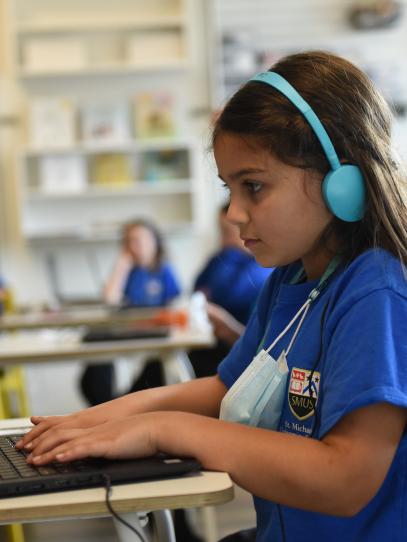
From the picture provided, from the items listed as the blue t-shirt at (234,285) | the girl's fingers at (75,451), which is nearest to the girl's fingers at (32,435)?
the girl's fingers at (75,451)

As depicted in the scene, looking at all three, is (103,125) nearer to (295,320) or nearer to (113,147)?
(113,147)

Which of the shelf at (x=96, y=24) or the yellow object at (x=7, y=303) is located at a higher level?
the shelf at (x=96, y=24)

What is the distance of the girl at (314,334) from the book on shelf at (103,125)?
4895 mm

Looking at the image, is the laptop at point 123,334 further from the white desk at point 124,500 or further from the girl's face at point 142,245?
the white desk at point 124,500

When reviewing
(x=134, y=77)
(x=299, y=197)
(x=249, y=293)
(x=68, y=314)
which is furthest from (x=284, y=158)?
(x=134, y=77)

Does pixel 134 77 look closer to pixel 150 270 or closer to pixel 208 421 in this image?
pixel 150 270

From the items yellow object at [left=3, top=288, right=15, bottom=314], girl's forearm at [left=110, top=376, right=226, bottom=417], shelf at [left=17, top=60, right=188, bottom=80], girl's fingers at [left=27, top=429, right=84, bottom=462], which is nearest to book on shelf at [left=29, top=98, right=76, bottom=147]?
shelf at [left=17, top=60, right=188, bottom=80]

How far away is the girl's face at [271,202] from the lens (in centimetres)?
108

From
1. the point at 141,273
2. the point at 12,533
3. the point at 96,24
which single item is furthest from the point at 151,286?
the point at 12,533

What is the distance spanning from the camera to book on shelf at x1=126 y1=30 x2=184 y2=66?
5898 mm

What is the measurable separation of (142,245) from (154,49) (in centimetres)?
149

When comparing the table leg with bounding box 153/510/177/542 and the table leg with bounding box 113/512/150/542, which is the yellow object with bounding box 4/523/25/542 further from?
the table leg with bounding box 113/512/150/542

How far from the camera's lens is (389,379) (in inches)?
36.8

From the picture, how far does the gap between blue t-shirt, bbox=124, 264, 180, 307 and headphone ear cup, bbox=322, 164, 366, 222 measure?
405 cm
